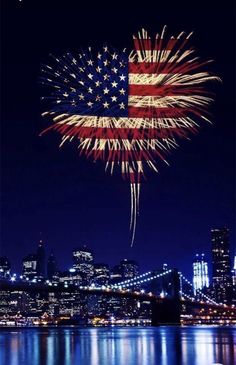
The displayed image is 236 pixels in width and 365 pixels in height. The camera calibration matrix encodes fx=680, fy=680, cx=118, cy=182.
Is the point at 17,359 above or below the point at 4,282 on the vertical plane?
below

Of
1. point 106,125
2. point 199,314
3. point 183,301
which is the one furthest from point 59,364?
point 199,314

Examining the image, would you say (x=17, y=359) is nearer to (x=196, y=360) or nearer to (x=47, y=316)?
(x=196, y=360)

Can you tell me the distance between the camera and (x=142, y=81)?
25016 millimetres

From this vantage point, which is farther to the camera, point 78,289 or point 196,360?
point 78,289

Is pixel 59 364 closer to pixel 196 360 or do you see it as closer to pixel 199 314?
pixel 196 360

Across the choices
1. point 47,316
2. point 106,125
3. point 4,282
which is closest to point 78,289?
point 4,282

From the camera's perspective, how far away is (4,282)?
91.8 metres

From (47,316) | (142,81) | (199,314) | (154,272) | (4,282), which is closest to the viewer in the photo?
(142,81)

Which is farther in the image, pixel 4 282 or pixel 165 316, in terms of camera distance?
pixel 165 316

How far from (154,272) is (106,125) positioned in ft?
320

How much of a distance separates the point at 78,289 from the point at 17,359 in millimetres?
54375

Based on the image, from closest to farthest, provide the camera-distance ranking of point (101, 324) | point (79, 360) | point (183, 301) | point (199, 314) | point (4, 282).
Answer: point (79, 360) → point (4, 282) → point (183, 301) → point (199, 314) → point (101, 324)

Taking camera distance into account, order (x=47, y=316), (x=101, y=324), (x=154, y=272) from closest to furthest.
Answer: (x=154, y=272) → (x=101, y=324) → (x=47, y=316)

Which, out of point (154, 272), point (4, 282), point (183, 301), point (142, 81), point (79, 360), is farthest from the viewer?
point (154, 272)
